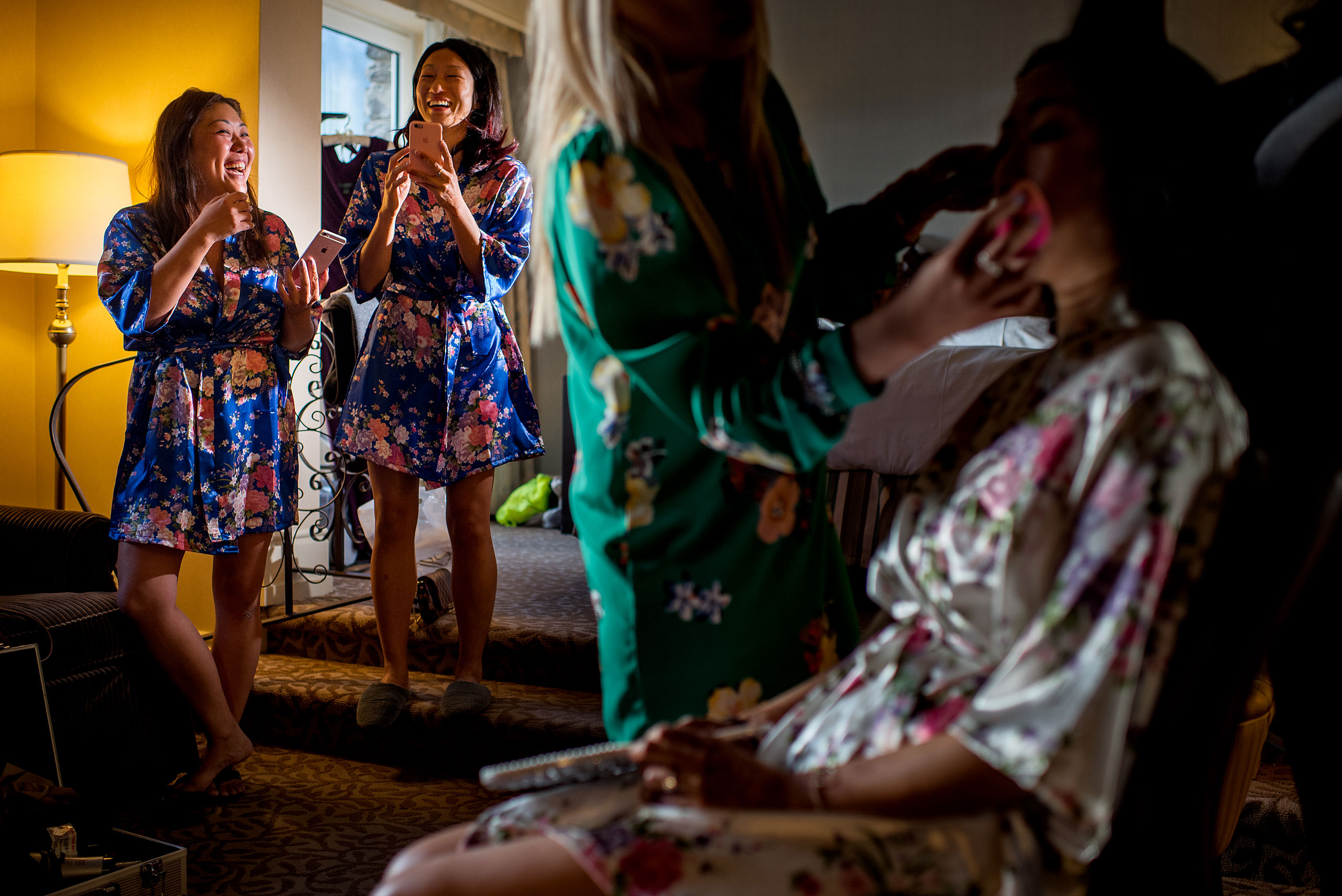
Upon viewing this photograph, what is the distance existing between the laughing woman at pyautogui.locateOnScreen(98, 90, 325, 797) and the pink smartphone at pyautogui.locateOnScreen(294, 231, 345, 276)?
0.08ft

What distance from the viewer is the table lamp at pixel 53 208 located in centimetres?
293

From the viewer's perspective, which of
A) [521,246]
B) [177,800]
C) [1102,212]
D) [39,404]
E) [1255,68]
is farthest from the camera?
[39,404]

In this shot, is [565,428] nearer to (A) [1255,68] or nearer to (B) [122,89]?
(B) [122,89]

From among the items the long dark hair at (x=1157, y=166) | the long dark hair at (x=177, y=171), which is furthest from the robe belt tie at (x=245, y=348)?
the long dark hair at (x=1157, y=166)

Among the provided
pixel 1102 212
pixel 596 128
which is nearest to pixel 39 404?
pixel 596 128

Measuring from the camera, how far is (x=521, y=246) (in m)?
2.38

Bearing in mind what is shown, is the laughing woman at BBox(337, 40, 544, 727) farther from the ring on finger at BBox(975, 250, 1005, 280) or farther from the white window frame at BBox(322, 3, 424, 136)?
the white window frame at BBox(322, 3, 424, 136)

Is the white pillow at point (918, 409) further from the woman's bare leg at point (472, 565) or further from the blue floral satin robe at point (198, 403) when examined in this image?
the blue floral satin robe at point (198, 403)

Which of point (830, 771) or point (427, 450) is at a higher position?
point (427, 450)

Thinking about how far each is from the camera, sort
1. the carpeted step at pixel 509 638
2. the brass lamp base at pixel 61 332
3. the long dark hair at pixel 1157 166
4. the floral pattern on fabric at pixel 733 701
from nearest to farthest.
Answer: the long dark hair at pixel 1157 166 → the floral pattern on fabric at pixel 733 701 → the carpeted step at pixel 509 638 → the brass lamp base at pixel 61 332

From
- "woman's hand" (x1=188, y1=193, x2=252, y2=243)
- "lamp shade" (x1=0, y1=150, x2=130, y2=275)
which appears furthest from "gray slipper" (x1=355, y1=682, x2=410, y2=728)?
"lamp shade" (x1=0, y1=150, x2=130, y2=275)

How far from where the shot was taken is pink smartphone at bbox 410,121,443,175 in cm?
216

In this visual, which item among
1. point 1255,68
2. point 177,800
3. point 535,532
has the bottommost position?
point 177,800

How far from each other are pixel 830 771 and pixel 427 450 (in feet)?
5.91
